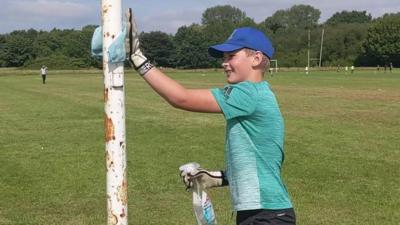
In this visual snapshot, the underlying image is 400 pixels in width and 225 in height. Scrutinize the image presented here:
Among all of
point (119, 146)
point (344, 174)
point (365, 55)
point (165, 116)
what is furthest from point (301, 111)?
point (365, 55)

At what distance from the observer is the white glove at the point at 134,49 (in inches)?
135

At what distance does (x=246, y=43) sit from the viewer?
383 cm

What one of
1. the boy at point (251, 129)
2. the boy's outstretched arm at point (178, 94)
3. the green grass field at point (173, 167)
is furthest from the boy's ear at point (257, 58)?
the green grass field at point (173, 167)

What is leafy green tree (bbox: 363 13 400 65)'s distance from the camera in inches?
5413

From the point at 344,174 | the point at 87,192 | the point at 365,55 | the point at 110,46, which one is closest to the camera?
the point at 110,46

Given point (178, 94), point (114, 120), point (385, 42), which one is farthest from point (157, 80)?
point (385, 42)

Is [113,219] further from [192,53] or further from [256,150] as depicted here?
[192,53]

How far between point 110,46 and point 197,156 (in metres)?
9.36

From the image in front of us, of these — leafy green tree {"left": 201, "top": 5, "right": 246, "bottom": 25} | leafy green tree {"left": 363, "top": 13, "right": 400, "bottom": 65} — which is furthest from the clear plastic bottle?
leafy green tree {"left": 201, "top": 5, "right": 246, "bottom": 25}

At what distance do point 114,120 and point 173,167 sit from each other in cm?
793

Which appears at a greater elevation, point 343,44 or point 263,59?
point 343,44

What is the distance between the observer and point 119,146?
376cm

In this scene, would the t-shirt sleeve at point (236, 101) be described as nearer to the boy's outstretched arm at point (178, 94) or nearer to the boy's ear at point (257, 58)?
the boy's outstretched arm at point (178, 94)

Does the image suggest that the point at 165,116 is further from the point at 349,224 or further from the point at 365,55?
the point at 365,55
